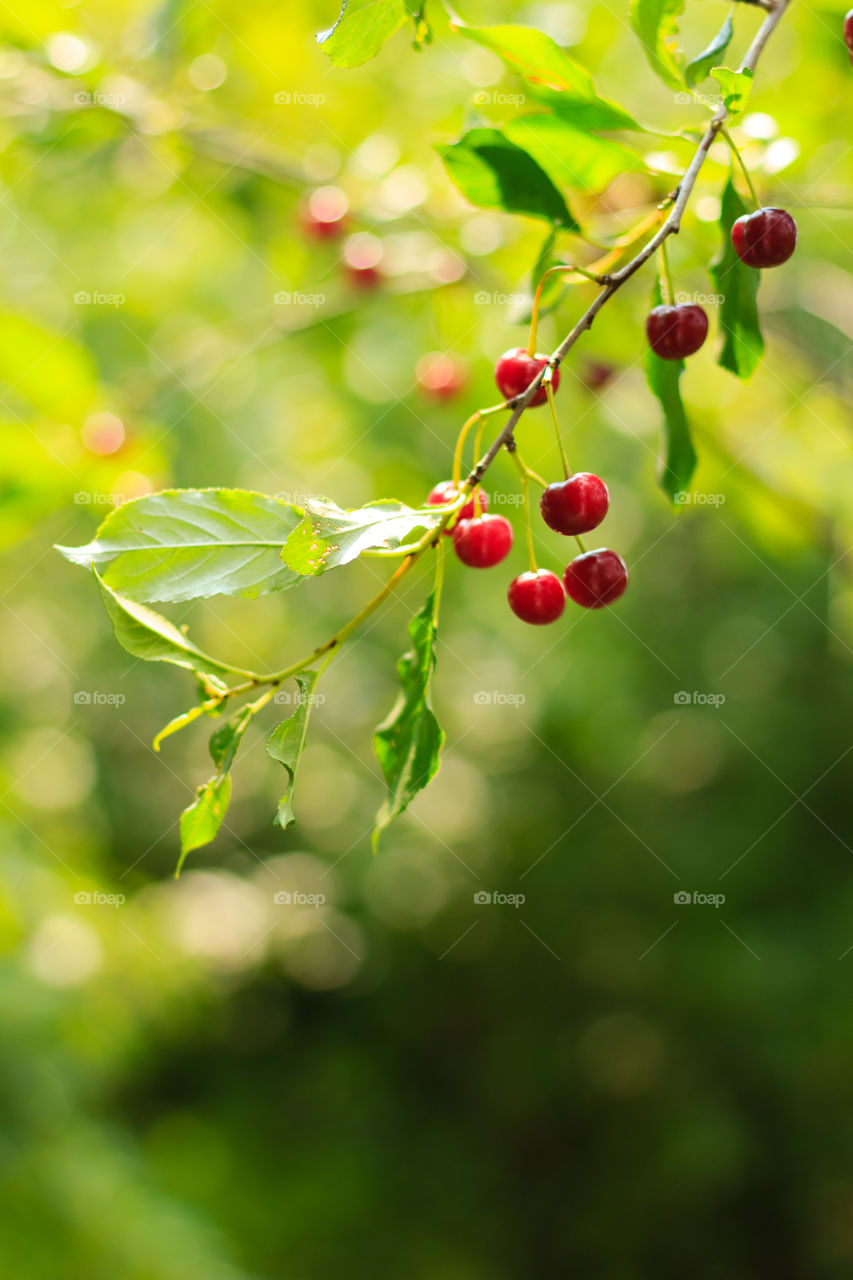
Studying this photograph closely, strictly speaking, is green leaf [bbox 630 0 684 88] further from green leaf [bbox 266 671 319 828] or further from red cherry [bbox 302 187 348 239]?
red cherry [bbox 302 187 348 239]

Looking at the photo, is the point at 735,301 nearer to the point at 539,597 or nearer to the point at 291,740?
the point at 539,597

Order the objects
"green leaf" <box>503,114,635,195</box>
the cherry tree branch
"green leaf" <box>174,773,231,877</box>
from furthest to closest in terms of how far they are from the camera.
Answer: "green leaf" <box>503,114,635,195</box> → "green leaf" <box>174,773,231,877</box> → the cherry tree branch

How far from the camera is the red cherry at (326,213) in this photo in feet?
7.30

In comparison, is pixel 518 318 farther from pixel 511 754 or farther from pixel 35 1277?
pixel 511 754

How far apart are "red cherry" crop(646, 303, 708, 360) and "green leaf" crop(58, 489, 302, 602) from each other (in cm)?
38

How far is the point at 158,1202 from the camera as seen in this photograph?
4496 mm

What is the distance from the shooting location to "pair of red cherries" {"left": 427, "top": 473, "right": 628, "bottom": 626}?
849mm

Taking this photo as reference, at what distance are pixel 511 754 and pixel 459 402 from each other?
16.4 ft

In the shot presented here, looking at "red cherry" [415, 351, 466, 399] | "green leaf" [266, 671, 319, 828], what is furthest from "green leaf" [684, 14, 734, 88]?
"red cherry" [415, 351, 466, 399]

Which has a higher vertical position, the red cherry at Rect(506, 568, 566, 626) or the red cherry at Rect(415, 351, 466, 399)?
the red cherry at Rect(415, 351, 466, 399)

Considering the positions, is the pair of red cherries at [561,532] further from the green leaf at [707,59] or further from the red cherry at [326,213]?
the red cherry at [326,213]

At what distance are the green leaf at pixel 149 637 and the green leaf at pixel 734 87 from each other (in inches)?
24.6

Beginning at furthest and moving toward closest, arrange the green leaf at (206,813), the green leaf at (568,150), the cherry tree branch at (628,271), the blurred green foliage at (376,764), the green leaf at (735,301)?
the blurred green foliage at (376,764), the green leaf at (568,150), the green leaf at (735,301), the green leaf at (206,813), the cherry tree branch at (628,271)

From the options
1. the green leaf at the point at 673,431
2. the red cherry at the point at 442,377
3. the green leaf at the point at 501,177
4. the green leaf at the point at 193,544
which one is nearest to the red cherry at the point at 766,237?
the green leaf at the point at 673,431
